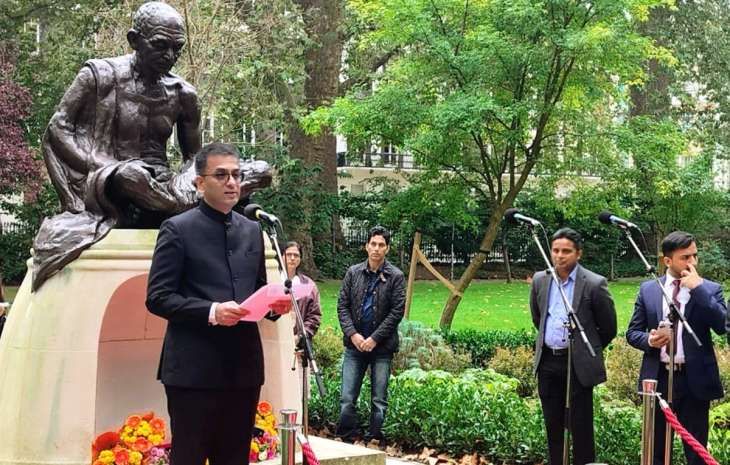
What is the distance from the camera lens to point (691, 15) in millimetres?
31562

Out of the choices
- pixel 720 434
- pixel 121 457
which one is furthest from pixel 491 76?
pixel 121 457

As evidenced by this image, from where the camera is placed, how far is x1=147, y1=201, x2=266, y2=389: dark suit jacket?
171 inches

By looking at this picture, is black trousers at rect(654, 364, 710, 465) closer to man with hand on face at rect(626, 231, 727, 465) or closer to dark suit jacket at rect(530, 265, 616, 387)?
man with hand on face at rect(626, 231, 727, 465)

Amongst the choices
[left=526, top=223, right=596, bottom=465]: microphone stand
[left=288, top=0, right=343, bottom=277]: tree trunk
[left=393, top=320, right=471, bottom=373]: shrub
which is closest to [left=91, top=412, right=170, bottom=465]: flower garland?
[left=526, top=223, right=596, bottom=465]: microphone stand

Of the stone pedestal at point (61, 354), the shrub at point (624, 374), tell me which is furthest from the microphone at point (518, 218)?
the shrub at point (624, 374)

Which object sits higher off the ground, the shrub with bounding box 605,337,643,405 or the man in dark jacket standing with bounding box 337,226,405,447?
the man in dark jacket standing with bounding box 337,226,405,447

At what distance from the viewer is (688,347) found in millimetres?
6691

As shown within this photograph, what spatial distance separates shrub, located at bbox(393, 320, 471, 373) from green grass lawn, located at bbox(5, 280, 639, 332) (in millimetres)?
5363

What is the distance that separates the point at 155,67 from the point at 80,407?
7.86 feet

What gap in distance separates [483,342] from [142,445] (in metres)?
7.42

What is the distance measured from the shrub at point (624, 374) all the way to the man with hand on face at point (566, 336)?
12.2 feet

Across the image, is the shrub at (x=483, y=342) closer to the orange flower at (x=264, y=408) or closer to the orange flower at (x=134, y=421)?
the orange flower at (x=264, y=408)

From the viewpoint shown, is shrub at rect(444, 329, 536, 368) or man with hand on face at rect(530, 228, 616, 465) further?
shrub at rect(444, 329, 536, 368)

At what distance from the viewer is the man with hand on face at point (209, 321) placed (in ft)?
14.2
